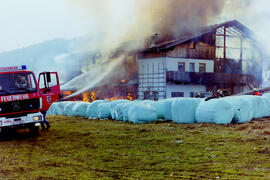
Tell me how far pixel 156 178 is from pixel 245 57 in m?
33.8

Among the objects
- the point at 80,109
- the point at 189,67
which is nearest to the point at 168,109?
the point at 80,109

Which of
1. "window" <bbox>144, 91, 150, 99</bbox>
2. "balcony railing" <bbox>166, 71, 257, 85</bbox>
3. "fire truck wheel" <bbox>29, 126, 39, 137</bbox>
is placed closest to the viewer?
"fire truck wheel" <bbox>29, 126, 39, 137</bbox>

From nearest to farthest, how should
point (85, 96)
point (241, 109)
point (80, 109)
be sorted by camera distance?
1. point (241, 109)
2. point (80, 109)
3. point (85, 96)

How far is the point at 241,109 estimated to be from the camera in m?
13.9

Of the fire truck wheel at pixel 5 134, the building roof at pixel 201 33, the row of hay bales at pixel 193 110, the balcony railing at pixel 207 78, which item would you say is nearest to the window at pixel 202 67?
the balcony railing at pixel 207 78

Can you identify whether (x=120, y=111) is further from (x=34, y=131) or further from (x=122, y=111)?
(x=34, y=131)

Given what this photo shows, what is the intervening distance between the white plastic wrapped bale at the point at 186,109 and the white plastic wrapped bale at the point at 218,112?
2.65ft

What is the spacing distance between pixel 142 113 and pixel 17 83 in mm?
6986

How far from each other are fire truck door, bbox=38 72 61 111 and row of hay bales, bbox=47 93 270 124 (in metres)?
4.83

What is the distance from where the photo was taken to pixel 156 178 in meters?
5.95

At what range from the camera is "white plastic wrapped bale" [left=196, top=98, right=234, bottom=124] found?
13.4 metres

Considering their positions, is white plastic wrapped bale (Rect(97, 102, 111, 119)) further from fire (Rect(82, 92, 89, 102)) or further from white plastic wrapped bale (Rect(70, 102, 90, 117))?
fire (Rect(82, 92, 89, 102))

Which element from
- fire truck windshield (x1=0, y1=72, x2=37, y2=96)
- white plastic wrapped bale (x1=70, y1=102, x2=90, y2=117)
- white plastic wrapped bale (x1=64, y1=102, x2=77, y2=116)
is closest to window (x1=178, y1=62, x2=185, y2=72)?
white plastic wrapped bale (x1=64, y1=102, x2=77, y2=116)

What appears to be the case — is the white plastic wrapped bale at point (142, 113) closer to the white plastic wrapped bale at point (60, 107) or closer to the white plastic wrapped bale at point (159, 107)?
the white plastic wrapped bale at point (159, 107)
